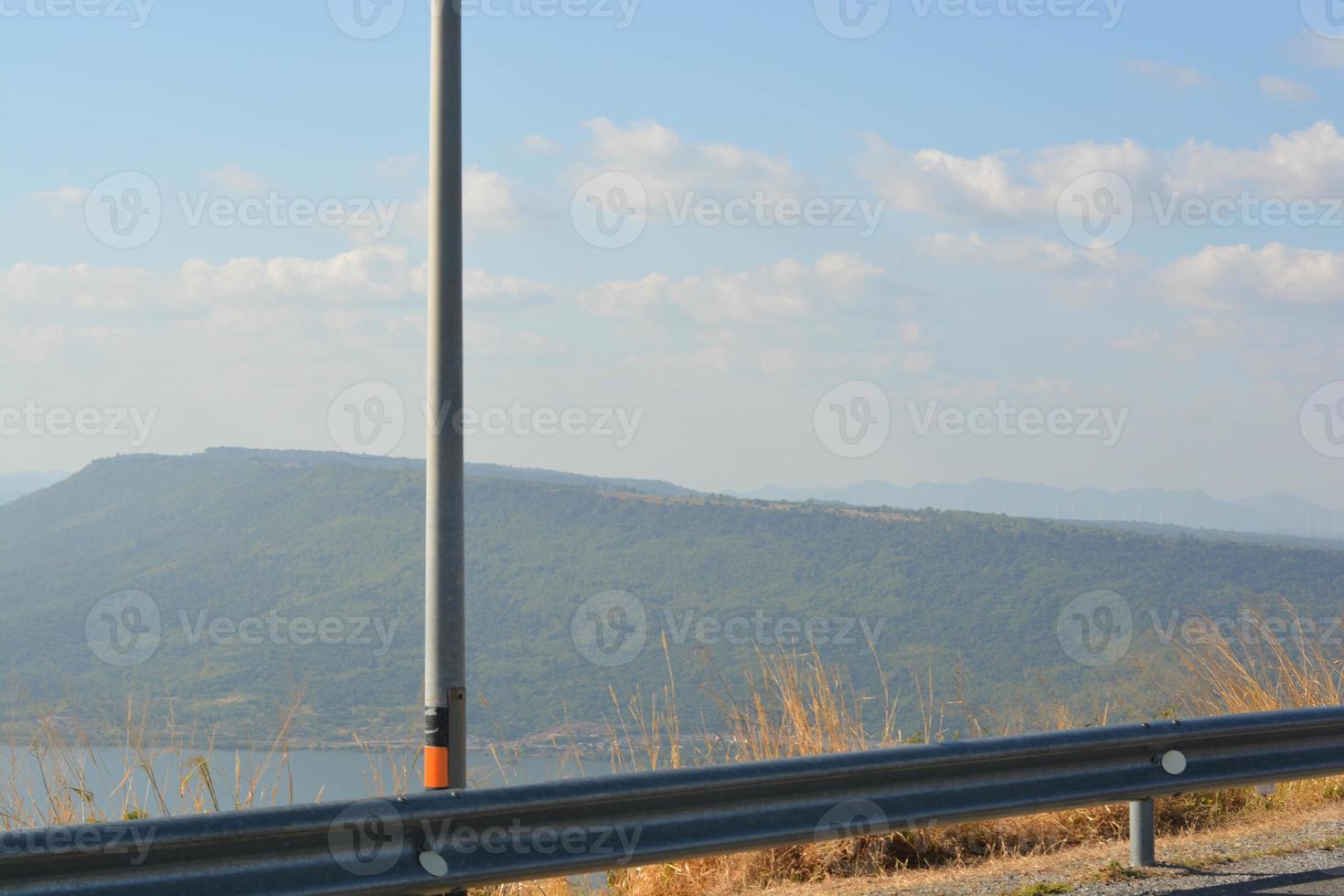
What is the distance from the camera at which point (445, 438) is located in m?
5.34

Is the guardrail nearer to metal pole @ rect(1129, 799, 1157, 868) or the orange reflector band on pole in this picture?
metal pole @ rect(1129, 799, 1157, 868)

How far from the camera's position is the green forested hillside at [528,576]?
3994 centimetres


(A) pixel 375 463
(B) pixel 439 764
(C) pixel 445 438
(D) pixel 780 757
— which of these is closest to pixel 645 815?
(B) pixel 439 764

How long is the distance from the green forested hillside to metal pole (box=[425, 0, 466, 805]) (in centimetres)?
2077

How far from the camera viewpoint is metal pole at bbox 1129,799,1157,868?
5.86 meters

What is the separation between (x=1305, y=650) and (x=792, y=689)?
384 cm

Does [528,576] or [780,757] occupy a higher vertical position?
[780,757]

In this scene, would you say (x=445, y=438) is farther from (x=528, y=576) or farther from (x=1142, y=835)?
(x=528, y=576)

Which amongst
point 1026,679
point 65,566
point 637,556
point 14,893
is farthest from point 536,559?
point 14,893

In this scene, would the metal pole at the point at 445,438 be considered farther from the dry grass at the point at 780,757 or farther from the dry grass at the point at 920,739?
the dry grass at the point at 920,739

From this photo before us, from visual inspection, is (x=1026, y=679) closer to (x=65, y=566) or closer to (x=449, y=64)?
(x=449, y=64)

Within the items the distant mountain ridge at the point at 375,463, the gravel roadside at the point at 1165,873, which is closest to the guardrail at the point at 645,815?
the gravel roadside at the point at 1165,873

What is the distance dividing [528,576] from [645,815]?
59705 millimetres

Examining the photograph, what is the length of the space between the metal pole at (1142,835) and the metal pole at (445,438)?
3.01 m
